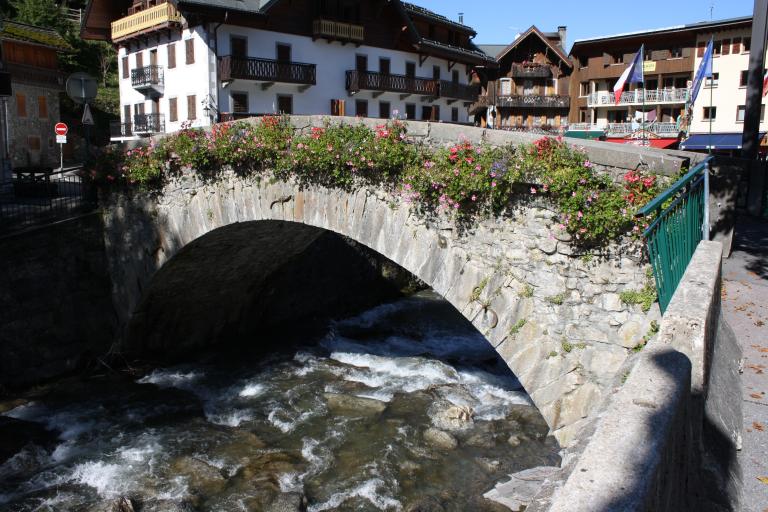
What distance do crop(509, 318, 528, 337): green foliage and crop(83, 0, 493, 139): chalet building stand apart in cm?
1930

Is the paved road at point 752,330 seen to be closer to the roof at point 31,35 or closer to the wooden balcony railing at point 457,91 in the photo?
the wooden balcony railing at point 457,91

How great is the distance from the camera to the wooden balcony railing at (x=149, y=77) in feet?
92.0

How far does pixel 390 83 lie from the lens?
1240 inches

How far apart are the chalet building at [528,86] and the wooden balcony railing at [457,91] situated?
33.2 ft

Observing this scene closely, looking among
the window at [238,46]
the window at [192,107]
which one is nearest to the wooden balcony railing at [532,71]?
the window at [238,46]

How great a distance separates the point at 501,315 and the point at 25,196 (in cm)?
1203

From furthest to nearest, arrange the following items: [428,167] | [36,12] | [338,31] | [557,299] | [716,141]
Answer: [36,12]
[716,141]
[338,31]
[428,167]
[557,299]

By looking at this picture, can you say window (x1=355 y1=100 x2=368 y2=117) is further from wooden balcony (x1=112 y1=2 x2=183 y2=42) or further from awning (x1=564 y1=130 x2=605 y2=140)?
awning (x1=564 y1=130 x2=605 y2=140)

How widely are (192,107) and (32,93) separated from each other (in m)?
Result: 11.0

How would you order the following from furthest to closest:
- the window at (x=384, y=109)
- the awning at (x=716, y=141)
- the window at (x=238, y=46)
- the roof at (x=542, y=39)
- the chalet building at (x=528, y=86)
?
1. the chalet building at (x=528, y=86)
2. the roof at (x=542, y=39)
3. the awning at (x=716, y=141)
4. the window at (x=384, y=109)
5. the window at (x=238, y=46)

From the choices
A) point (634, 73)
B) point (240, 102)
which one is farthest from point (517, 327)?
point (240, 102)

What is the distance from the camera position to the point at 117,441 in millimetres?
10461

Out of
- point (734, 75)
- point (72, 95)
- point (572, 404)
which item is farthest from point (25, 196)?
point (734, 75)

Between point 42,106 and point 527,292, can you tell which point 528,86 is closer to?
point 42,106
